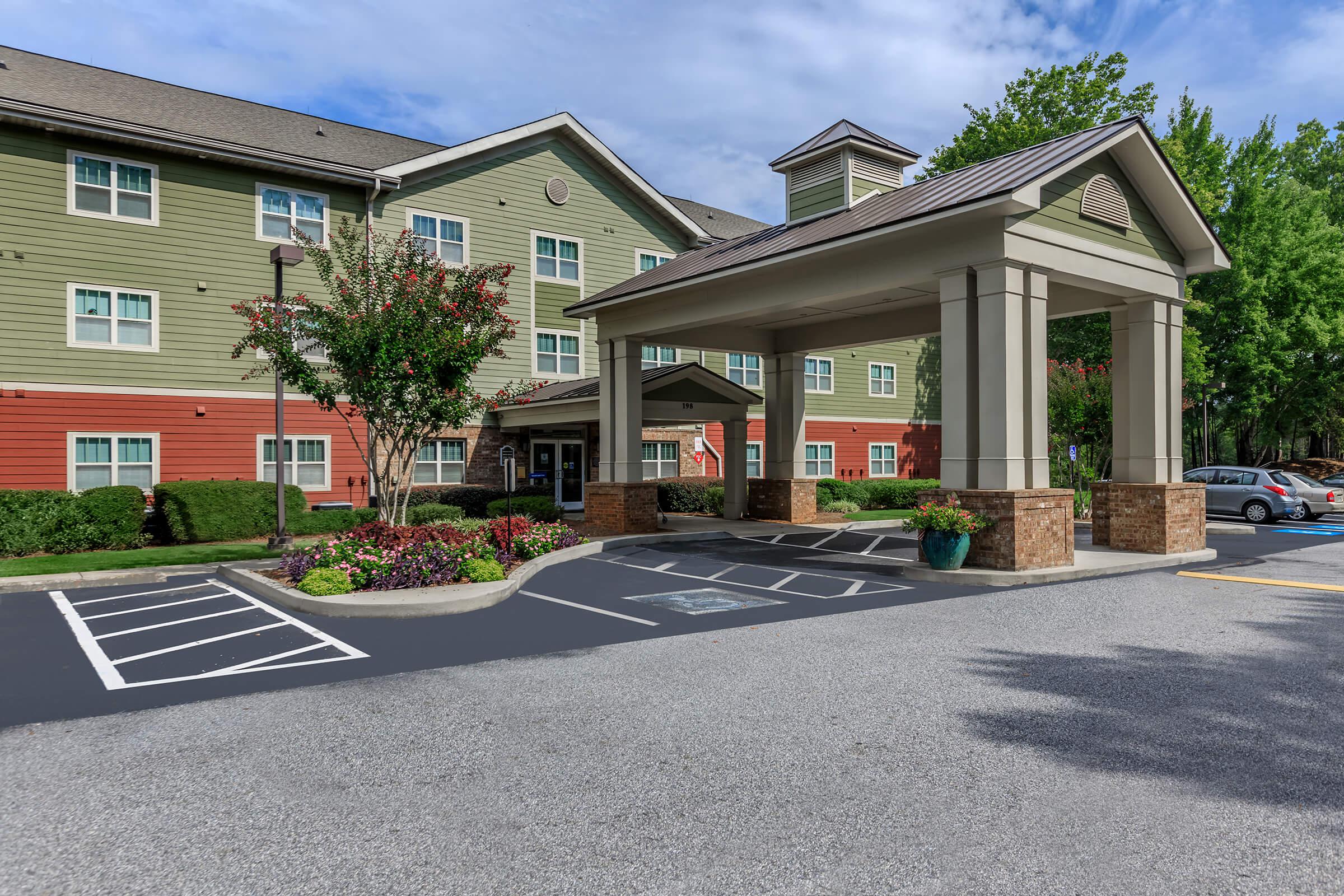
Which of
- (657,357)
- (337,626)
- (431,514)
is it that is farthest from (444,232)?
(337,626)

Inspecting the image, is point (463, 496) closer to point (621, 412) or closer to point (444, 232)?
point (621, 412)

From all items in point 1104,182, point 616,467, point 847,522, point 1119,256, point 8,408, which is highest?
point 1104,182

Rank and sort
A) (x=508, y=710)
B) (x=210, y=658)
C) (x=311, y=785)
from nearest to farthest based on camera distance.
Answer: (x=311, y=785) → (x=508, y=710) → (x=210, y=658)

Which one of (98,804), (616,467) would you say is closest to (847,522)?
(616,467)

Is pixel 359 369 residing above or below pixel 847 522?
above

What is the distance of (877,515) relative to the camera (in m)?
26.2

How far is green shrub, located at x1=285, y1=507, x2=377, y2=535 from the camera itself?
19.3 meters

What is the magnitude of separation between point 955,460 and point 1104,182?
5570 mm

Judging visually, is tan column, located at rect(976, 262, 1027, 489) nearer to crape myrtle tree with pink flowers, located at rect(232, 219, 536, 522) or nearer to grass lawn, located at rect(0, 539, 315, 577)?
crape myrtle tree with pink flowers, located at rect(232, 219, 536, 522)

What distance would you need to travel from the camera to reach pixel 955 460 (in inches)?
523

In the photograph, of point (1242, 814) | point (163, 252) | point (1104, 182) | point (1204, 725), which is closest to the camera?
point (1242, 814)

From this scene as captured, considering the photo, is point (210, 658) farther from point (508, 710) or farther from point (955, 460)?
point (955, 460)

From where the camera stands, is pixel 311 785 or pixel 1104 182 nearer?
pixel 311 785

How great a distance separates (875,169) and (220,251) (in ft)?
52.0
